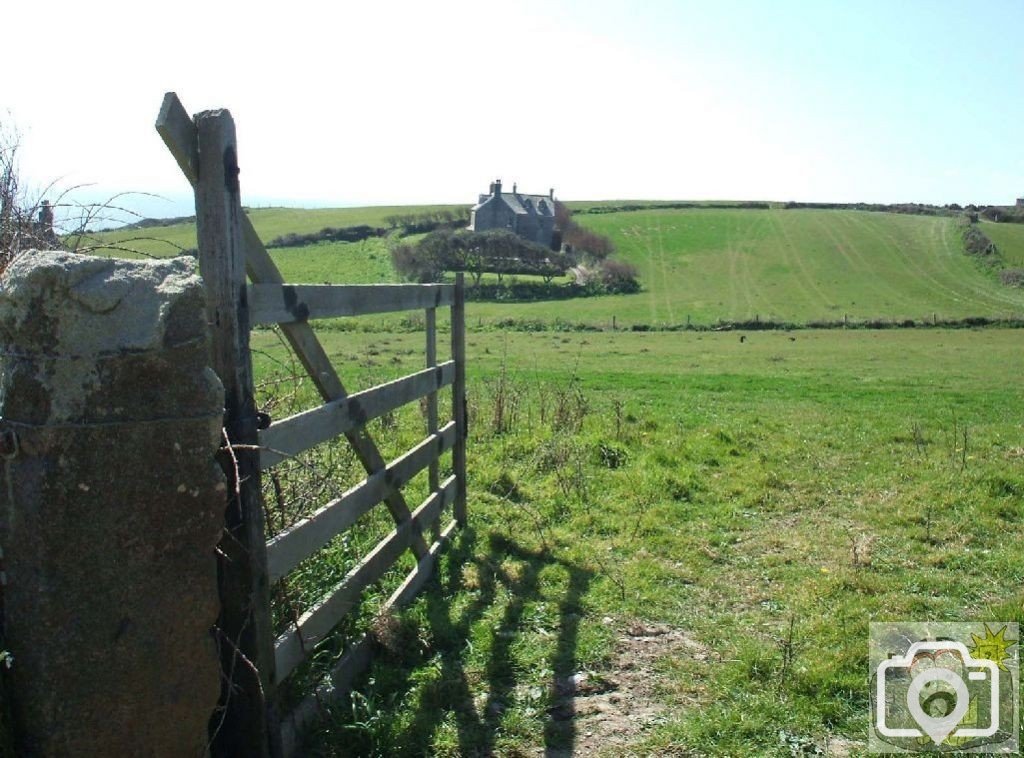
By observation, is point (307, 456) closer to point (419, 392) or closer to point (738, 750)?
point (419, 392)

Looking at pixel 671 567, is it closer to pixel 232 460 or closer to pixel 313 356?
pixel 313 356

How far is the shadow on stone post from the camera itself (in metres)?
2.63

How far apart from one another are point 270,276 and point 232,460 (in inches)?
37.6

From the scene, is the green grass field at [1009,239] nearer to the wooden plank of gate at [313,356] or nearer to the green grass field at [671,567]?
the green grass field at [671,567]

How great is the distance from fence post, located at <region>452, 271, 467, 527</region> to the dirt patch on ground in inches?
91.3

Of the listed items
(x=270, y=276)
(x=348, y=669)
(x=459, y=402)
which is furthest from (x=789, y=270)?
(x=270, y=276)

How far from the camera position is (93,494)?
267cm

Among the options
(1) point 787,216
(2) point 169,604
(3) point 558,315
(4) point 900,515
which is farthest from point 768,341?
(1) point 787,216

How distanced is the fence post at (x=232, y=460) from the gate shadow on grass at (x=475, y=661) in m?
0.67

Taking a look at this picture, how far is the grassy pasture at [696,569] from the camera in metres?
4.22

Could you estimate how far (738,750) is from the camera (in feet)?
12.9

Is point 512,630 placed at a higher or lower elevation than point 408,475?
lower

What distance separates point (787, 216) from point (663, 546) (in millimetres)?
102379

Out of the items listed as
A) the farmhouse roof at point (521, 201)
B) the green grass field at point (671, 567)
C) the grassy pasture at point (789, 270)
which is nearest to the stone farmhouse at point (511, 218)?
the farmhouse roof at point (521, 201)
